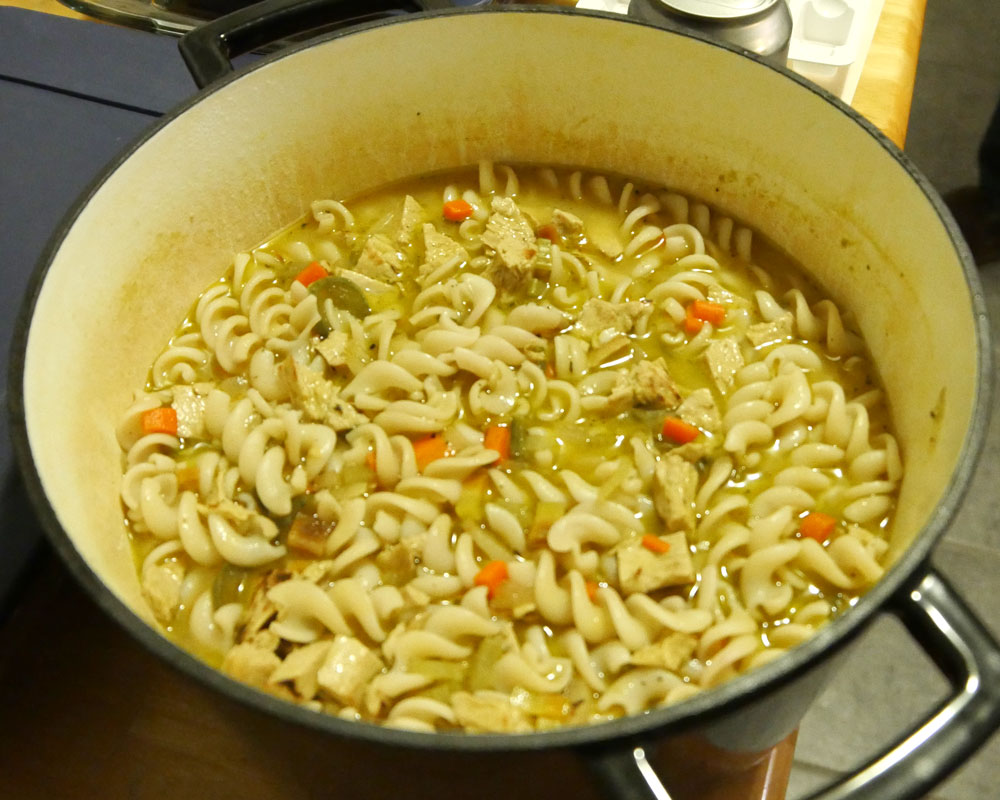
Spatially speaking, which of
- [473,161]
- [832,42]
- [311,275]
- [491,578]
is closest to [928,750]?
[491,578]

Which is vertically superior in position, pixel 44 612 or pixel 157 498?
pixel 157 498

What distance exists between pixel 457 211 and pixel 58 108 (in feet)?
3.84

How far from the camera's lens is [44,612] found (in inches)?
73.6

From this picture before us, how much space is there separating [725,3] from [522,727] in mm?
1861

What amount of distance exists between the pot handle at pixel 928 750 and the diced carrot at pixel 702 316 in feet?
3.68

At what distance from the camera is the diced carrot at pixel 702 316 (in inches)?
84.6

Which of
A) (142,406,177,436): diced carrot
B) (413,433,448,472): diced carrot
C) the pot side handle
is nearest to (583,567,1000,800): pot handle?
the pot side handle

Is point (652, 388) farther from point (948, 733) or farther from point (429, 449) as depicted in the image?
point (948, 733)

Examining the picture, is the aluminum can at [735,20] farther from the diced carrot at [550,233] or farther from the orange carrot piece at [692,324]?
the orange carrot piece at [692,324]

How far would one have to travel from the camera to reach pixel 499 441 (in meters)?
1.94

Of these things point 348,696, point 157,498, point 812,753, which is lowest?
point 812,753

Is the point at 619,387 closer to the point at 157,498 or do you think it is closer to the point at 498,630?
the point at 498,630

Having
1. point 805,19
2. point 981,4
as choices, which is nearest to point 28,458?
A: point 805,19

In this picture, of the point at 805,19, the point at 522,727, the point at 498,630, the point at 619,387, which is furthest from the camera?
the point at 805,19
